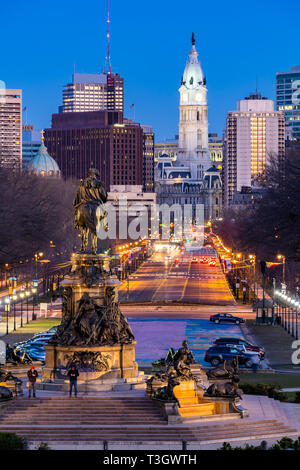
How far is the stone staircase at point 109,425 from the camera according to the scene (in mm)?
39281

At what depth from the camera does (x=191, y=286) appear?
141375 mm

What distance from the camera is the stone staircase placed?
39281 millimetres

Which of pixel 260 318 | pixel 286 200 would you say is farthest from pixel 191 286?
pixel 260 318

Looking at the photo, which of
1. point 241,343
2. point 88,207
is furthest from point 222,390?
point 241,343

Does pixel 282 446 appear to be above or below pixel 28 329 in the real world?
above

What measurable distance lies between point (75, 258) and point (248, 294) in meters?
79.1

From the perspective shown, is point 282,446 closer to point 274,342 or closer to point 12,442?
point 12,442

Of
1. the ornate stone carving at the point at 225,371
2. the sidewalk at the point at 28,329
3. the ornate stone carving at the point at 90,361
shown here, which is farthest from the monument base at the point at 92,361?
the sidewalk at the point at 28,329

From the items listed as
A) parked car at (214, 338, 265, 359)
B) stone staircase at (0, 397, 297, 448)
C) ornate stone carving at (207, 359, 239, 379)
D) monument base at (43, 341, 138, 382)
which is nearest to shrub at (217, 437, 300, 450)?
stone staircase at (0, 397, 297, 448)

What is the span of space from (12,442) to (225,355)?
104 feet

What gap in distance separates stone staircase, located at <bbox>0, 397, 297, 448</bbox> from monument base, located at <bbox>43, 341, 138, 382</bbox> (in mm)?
2899

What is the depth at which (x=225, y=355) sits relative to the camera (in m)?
66.3

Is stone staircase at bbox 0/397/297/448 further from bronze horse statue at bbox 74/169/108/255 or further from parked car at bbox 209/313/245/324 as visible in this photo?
parked car at bbox 209/313/245/324

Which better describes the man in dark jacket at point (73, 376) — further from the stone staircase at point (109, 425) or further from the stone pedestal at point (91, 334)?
the stone pedestal at point (91, 334)
